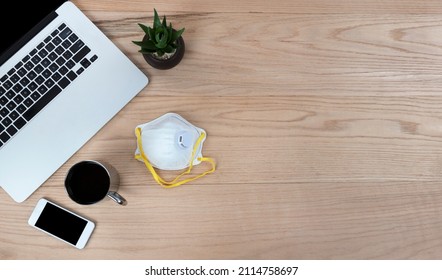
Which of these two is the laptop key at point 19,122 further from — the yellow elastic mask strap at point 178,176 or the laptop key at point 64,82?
the yellow elastic mask strap at point 178,176

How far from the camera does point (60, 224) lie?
2.54 feet

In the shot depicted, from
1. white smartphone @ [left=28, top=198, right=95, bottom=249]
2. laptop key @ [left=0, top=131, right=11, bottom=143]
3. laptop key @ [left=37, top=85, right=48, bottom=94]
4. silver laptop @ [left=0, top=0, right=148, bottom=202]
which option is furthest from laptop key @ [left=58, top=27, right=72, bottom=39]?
white smartphone @ [left=28, top=198, right=95, bottom=249]

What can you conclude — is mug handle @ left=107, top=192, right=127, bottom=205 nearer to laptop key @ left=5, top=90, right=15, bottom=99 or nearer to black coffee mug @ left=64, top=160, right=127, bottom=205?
black coffee mug @ left=64, top=160, right=127, bottom=205

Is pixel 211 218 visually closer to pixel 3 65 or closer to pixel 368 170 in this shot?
pixel 368 170

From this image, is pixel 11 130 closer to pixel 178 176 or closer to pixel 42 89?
pixel 42 89

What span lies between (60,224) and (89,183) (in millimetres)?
98

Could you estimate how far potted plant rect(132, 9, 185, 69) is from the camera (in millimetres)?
752

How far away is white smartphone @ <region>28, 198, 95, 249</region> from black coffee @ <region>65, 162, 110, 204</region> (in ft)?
0.17

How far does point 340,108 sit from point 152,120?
37 cm

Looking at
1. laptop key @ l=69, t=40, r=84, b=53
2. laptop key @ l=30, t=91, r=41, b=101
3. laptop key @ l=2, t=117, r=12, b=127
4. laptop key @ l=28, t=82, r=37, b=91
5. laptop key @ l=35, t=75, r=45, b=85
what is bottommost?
laptop key @ l=2, t=117, r=12, b=127

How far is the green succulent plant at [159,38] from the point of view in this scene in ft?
2.46

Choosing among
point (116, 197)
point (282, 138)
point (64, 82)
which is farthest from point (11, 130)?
point (282, 138)

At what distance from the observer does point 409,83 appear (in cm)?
83

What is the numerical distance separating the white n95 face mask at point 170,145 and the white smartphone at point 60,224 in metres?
0.16
